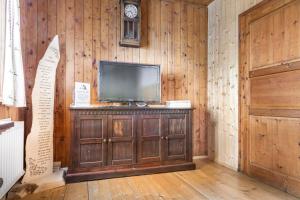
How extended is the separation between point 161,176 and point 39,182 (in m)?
1.37

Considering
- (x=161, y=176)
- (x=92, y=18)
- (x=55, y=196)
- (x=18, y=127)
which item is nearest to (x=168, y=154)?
(x=161, y=176)

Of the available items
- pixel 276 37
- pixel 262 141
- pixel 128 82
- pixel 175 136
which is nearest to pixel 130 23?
pixel 128 82

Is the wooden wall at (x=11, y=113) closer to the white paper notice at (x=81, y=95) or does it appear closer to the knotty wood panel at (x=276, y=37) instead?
the white paper notice at (x=81, y=95)

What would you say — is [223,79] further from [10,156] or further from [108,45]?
[10,156]

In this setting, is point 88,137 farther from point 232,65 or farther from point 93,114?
point 232,65

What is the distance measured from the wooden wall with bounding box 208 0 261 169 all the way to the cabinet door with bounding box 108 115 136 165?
138cm

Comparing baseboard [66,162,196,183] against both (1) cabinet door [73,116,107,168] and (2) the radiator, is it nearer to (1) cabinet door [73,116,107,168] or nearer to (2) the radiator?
(1) cabinet door [73,116,107,168]

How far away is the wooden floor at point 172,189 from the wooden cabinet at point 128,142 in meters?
0.13

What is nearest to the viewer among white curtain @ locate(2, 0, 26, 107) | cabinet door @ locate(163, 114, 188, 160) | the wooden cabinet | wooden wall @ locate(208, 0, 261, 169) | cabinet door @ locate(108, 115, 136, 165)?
white curtain @ locate(2, 0, 26, 107)

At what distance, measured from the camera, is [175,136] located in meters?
2.82

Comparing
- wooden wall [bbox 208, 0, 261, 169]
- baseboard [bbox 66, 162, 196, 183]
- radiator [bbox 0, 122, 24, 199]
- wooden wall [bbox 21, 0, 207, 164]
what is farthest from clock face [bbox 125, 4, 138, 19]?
baseboard [bbox 66, 162, 196, 183]

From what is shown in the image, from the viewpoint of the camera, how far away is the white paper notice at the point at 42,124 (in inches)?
91.7

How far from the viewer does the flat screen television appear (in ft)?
8.95

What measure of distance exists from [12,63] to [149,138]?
5.57 ft
